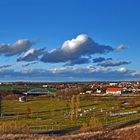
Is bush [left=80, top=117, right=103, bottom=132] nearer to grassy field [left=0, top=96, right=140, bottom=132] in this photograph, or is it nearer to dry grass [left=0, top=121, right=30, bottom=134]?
dry grass [left=0, top=121, right=30, bottom=134]

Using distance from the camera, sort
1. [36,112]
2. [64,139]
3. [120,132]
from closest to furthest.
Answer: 1. [64,139]
2. [120,132]
3. [36,112]

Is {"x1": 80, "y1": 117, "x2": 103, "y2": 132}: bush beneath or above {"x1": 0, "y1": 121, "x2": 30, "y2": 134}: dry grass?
beneath

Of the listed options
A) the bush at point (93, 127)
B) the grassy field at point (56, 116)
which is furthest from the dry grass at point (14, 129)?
the grassy field at point (56, 116)

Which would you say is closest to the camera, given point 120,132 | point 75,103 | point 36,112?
point 120,132

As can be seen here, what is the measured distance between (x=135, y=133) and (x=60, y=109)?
117 meters

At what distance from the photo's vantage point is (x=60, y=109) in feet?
489

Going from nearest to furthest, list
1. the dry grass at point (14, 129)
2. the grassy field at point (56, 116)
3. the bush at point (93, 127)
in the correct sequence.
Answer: the dry grass at point (14, 129)
the bush at point (93, 127)
the grassy field at point (56, 116)

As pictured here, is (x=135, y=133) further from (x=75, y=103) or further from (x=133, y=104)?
(x=133, y=104)

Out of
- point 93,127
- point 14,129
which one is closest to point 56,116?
point 93,127

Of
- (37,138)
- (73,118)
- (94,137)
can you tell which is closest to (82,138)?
(94,137)

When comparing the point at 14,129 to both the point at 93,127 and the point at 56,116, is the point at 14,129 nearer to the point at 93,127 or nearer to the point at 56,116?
the point at 93,127

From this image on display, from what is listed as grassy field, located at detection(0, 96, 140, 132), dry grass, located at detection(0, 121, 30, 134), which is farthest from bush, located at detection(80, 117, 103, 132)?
grassy field, located at detection(0, 96, 140, 132)

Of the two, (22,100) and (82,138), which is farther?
(22,100)

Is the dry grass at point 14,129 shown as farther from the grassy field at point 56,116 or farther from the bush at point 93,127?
the grassy field at point 56,116
